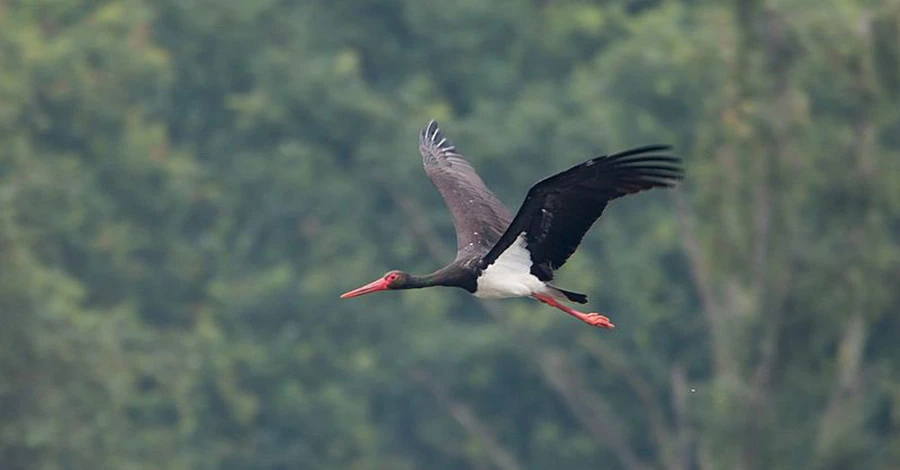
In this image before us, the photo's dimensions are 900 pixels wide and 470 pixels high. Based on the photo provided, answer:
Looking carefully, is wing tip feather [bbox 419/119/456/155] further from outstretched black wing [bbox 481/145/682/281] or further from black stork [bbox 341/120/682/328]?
outstretched black wing [bbox 481/145/682/281]

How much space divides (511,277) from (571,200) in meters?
1.05

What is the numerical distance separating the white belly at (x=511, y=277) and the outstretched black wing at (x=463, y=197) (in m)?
0.49

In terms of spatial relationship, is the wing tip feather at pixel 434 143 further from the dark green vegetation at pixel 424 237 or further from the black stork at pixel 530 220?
the dark green vegetation at pixel 424 237

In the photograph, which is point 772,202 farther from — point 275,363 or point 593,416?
point 275,363

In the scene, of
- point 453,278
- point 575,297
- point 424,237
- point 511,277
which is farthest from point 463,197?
point 424,237

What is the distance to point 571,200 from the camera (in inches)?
487

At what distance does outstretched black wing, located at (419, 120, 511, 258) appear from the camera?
14148 millimetres

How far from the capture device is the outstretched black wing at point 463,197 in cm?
1415

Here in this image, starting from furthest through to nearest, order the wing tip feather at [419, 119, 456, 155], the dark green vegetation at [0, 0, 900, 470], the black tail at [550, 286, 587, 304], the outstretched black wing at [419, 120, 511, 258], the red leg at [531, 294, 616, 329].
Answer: the dark green vegetation at [0, 0, 900, 470] → the wing tip feather at [419, 119, 456, 155] → the outstretched black wing at [419, 120, 511, 258] → the red leg at [531, 294, 616, 329] → the black tail at [550, 286, 587, 304]

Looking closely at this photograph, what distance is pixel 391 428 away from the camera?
1357 inches

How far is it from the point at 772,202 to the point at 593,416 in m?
6.24

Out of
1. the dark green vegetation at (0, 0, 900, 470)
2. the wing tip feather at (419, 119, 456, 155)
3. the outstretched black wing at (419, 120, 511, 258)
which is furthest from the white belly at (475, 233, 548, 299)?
the dark green vegetation at (0, 0, 900, 470)

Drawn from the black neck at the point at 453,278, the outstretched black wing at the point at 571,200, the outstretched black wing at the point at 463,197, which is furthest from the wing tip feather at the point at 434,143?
the outstretched black wing at the point at 571,200

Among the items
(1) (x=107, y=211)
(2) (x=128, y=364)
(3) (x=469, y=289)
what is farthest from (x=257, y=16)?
(3) (x=469, y=289)
